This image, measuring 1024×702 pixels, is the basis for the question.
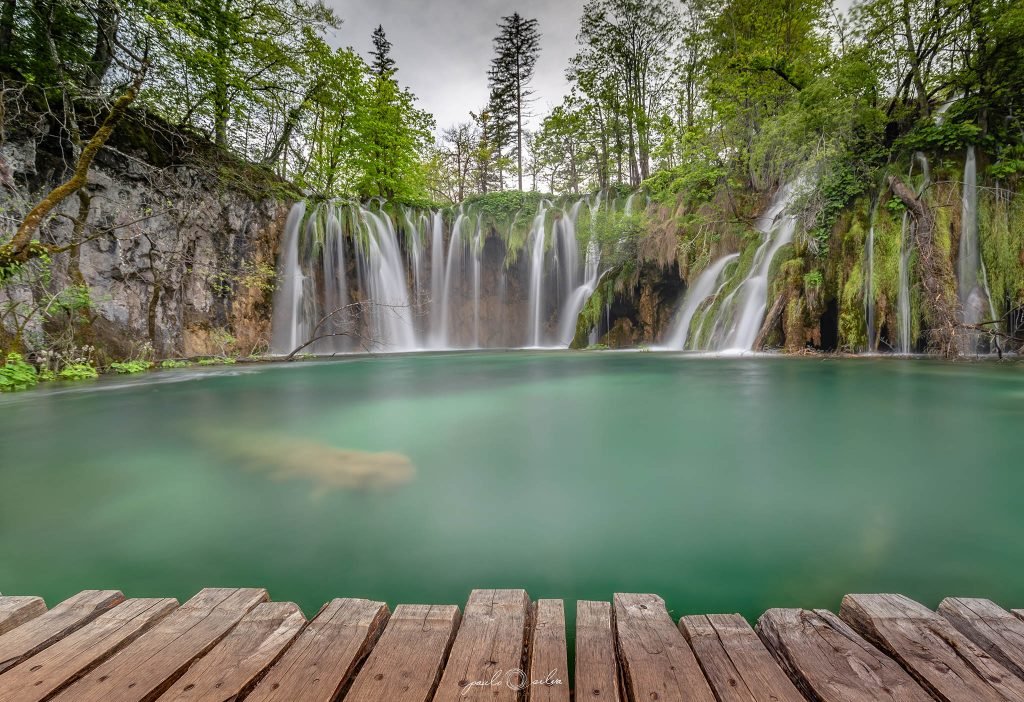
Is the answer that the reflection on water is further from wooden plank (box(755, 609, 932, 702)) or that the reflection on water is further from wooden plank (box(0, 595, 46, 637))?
wooden plank (box(755, 609, 932, 702))

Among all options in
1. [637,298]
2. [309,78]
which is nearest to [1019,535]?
[637,298]

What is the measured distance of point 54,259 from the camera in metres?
9.80

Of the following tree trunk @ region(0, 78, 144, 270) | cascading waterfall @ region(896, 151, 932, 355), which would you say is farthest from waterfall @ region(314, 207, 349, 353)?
cascading waterfall @ region(896, 151, 932, 355)

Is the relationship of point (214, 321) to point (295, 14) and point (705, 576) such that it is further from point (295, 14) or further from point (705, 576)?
point (705, 576)

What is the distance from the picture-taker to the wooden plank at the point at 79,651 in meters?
1.06

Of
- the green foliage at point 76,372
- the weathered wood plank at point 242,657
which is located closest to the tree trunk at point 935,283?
the weathered wood plank at point 242,657

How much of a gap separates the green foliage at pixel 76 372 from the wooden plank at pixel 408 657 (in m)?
10.8

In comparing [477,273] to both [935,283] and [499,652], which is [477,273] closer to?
[935,283]

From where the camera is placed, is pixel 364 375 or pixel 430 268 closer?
pixel 364 375

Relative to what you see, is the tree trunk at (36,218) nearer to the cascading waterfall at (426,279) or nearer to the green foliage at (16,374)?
the green foliage at (16,374)

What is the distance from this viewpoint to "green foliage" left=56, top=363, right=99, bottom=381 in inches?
340

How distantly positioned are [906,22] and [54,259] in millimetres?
19294

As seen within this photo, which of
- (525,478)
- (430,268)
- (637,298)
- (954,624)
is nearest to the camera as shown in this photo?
(954,624)

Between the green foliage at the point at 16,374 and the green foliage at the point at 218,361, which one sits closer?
the green foliage at the point at 16,374
